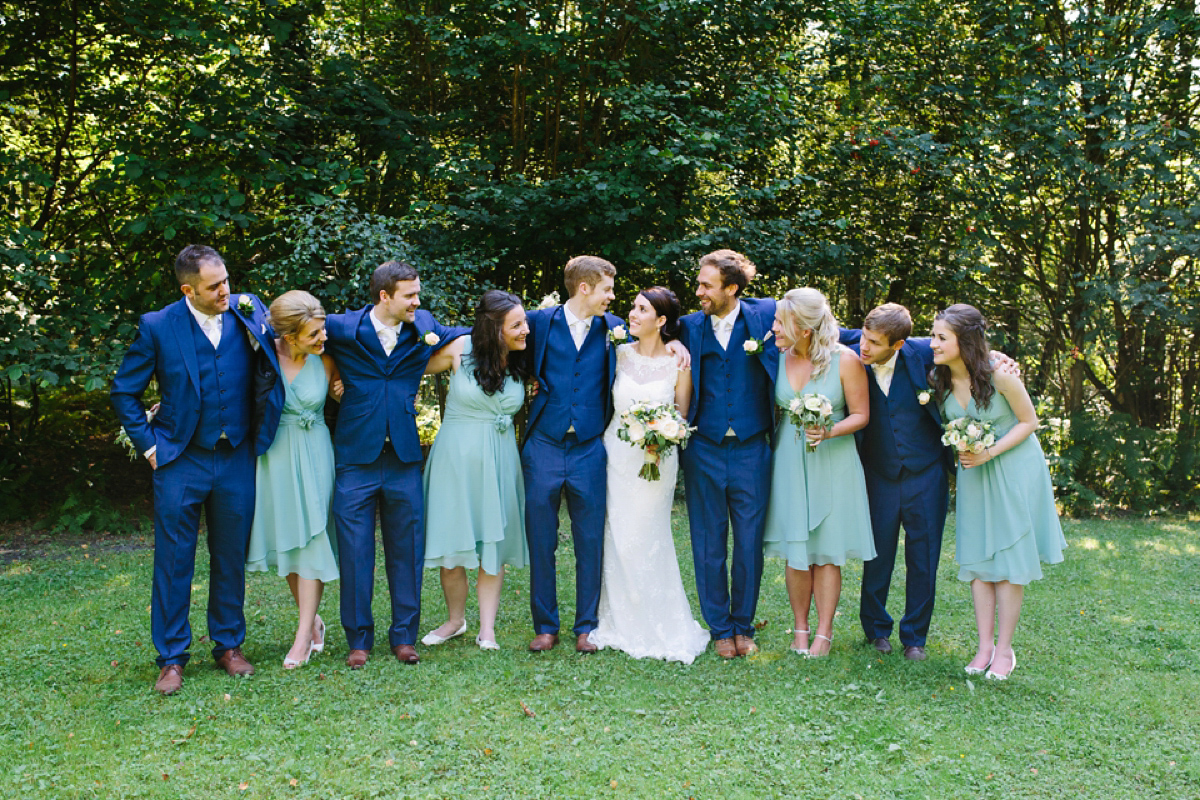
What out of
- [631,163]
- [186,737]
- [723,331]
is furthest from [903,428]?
[631,163]

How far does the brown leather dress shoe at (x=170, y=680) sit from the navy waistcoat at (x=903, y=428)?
12.5 feet

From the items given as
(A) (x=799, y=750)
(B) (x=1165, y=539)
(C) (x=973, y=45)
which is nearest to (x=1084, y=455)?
(B) (x=1165, y=539)

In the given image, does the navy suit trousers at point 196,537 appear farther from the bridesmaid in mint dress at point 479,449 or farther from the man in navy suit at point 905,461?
the man in navy suit at point 905,461

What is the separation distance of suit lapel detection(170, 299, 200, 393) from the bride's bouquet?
2171mm

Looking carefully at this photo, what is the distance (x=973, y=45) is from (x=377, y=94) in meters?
6.95

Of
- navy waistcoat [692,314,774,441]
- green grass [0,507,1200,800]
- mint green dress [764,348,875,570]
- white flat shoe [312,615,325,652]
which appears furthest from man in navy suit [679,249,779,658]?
white flat shoe [312,615,325,652]

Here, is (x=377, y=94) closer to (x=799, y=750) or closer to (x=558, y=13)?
(x=558, y=13)

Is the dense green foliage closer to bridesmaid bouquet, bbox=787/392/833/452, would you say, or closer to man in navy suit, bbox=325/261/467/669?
man in navy suit, bbox=325/261/467/669

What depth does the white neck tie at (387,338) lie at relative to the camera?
5035 millimetres

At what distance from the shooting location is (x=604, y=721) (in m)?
4.26

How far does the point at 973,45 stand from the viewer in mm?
11094

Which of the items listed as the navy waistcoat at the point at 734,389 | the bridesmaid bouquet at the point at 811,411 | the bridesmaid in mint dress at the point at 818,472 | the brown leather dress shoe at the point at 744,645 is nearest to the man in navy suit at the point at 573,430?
the navy waistcoat at the point at 734,389

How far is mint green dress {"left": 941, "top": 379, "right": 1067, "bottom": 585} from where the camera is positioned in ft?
15.8

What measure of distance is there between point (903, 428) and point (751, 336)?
95 cm
